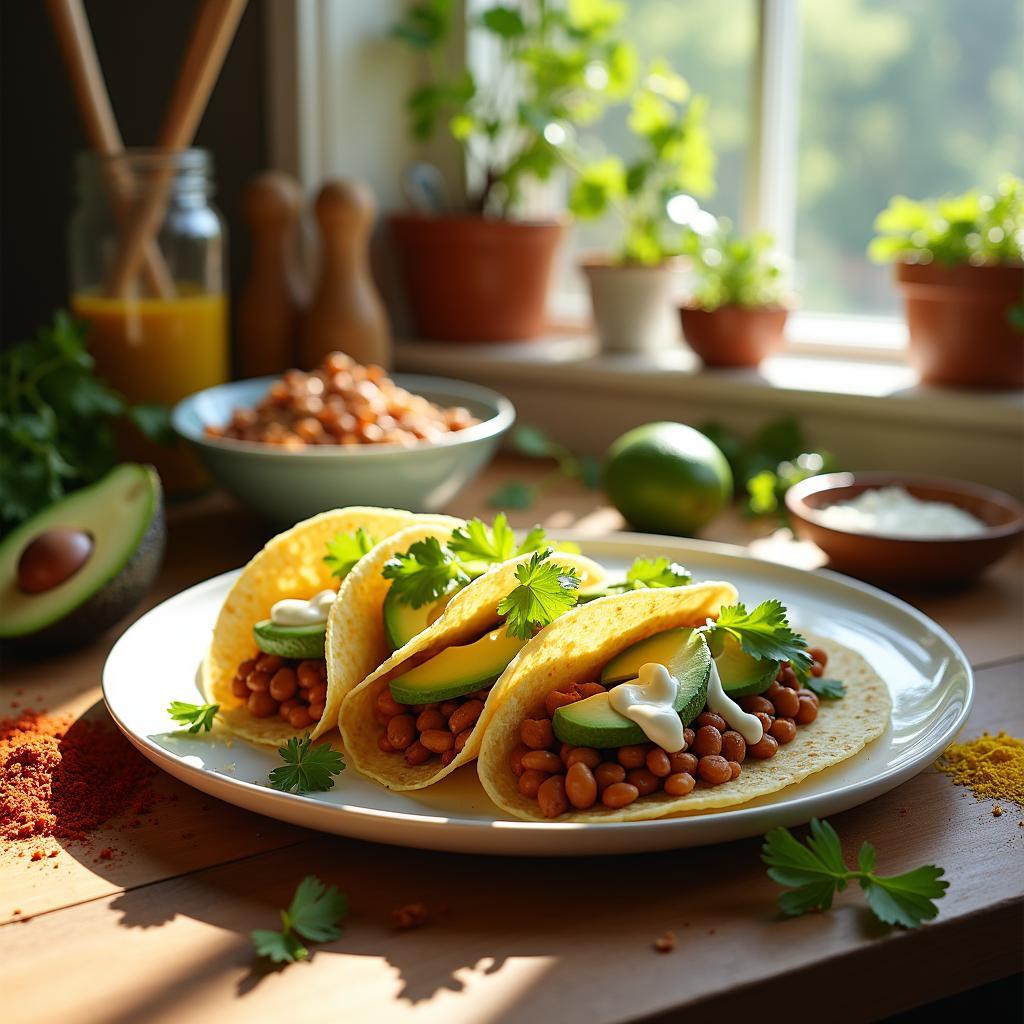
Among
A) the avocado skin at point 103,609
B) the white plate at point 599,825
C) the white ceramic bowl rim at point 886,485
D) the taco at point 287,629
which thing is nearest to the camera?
the white plate at point 599,825

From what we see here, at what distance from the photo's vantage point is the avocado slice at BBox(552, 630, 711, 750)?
1042mm

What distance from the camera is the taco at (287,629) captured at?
3.96 feet

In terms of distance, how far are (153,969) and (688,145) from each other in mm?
1899

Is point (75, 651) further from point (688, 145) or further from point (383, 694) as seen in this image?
point (688, 145)

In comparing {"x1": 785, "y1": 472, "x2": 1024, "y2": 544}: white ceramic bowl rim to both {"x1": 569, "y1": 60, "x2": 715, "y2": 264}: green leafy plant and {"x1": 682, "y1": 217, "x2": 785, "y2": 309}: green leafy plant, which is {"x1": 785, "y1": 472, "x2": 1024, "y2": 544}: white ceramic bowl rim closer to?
{"x1": 682, "y1": 217, "x2": 785, "y2": 309}: green leafy plant

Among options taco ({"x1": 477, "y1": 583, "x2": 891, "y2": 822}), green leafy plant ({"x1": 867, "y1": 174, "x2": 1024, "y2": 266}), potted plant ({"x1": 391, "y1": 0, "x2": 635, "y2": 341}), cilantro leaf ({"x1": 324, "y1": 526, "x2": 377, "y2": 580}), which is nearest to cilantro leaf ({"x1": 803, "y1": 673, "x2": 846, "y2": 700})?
taco ({"x1": 477, "y1": 583, "x2": 891, "y2": 822})

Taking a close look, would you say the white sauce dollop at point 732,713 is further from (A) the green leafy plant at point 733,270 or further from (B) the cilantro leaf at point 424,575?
(A) the green leafy plant at point 733,270

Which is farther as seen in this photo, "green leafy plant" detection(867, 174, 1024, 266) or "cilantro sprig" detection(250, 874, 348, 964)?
"green leafy plant" detection(867, 174, 1024, 266)

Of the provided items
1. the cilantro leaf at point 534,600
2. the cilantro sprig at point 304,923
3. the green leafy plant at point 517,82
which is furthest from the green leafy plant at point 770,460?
the cilantro sprig at point 304,923

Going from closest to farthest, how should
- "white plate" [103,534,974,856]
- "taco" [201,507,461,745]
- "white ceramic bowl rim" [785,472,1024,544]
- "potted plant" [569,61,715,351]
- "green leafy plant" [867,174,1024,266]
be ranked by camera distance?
"white plate" [103,534,974,856] → "taco" [201,507,461,745] → "white ceramic bowl rim" [785,472,1024,544] → "green leafy plant" [867,174,1024,266] → "potted plant" [569,61,715,351]

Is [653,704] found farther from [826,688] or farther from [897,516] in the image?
[897,516]

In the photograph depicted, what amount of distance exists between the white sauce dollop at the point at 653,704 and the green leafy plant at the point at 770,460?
1023 millimetres

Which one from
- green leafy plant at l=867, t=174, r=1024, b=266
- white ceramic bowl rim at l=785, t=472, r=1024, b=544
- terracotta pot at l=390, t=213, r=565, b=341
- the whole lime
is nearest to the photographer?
white ceramic bowl rim at l=785, t=472, r=1024, b=544

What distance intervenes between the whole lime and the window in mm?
701
